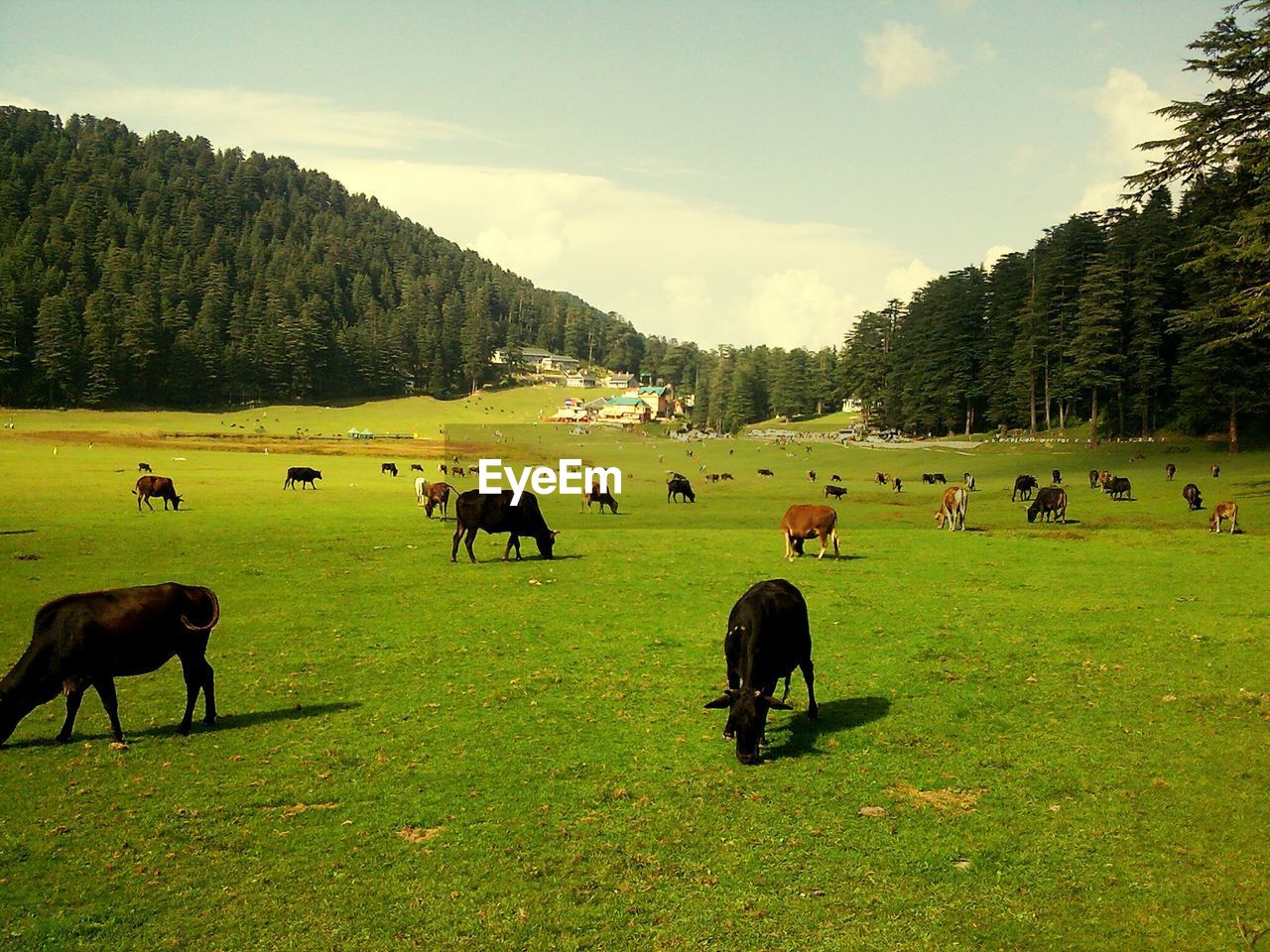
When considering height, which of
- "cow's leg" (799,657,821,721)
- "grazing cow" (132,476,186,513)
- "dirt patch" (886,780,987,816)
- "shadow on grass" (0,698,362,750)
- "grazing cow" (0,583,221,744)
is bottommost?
"dirt patch" (886,780,987,816)

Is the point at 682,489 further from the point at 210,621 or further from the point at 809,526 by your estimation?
the point at 210,621

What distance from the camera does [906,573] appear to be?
2422 cm

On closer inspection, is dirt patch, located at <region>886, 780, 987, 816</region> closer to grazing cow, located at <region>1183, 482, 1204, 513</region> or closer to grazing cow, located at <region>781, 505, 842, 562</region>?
grazing cow, located at <region>781, 505, 842, 562</region>

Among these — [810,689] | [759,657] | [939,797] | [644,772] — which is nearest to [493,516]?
[810,689]

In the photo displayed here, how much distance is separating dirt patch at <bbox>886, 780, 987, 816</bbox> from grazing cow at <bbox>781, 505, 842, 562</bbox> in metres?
16.8

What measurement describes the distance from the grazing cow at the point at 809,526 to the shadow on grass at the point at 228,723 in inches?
669

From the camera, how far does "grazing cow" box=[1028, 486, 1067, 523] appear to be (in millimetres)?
37219

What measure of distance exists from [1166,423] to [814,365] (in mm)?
103018

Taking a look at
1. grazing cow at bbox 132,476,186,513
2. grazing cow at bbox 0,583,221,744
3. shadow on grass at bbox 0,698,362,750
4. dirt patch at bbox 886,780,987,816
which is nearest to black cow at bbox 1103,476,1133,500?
dirt patch at bbox 886,780,987,816

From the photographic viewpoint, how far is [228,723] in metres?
11.8

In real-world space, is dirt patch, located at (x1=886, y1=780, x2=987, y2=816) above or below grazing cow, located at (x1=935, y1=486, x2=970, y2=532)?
below

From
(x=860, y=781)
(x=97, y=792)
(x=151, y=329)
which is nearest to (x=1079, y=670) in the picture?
(x=860, y=781)

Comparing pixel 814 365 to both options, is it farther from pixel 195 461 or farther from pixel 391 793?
pixel 391 793

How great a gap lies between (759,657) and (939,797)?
2660 mm
